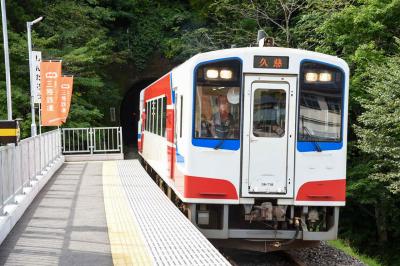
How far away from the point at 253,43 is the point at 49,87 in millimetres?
8329

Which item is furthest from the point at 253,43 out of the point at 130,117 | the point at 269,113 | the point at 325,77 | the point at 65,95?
the point at 130,117

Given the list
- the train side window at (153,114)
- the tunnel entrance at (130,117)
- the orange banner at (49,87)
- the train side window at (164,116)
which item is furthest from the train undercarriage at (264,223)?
the tunnel entrance at (130,117)

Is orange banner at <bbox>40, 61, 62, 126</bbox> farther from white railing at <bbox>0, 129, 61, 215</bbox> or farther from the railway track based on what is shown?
the railway track

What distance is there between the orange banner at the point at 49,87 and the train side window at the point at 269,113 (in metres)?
10.6

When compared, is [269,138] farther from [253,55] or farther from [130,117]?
[130,117]

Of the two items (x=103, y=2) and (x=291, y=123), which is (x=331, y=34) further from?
(x=103, y=2)

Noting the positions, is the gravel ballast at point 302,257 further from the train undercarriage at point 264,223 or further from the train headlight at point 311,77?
the train headlight at point 311,77

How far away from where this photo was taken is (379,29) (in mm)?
14836

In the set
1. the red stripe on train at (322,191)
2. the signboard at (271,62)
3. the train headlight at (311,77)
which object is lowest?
the red stripe on train at (322,191)

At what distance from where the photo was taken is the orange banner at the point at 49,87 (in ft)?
53.7

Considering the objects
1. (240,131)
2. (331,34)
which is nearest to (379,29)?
(331,34)

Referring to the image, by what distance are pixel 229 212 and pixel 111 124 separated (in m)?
20.9

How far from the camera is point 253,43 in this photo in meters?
20.8

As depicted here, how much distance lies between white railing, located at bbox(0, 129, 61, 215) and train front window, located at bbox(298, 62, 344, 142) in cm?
401
